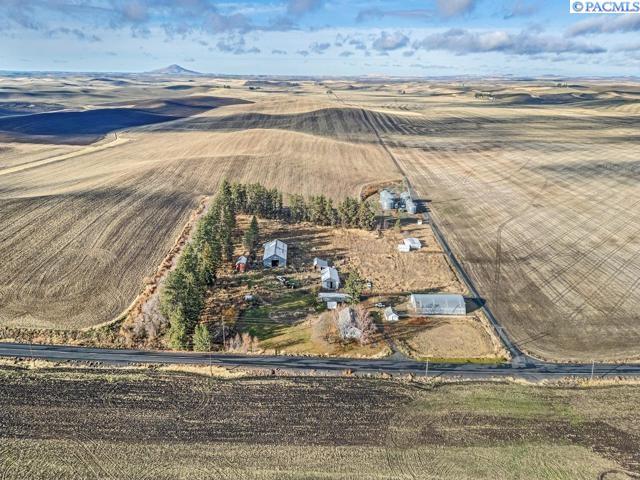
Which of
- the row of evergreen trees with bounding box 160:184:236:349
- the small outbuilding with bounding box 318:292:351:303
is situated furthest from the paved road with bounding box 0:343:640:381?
the small outbuilding with bounding box 318:292:351:303

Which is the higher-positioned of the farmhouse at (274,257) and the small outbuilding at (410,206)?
the small outbuilding at (410,206)

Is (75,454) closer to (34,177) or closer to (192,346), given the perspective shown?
(192,346)

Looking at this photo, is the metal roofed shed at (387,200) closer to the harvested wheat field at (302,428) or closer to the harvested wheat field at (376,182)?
the harvested wheat field at (376,182)

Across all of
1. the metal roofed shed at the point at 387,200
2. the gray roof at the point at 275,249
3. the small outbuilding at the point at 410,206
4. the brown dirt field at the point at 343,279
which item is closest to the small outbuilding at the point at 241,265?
the brown dirt field at the point at 343,279

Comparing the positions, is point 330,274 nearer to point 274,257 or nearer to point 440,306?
point 274,257

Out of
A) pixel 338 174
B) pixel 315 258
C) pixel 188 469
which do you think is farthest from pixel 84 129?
pixel 188 469

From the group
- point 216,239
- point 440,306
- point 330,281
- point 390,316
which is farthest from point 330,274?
point 216,239

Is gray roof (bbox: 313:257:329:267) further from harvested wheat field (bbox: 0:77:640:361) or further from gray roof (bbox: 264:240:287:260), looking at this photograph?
harvested wheat field (bbox: 0:77:640:361)
